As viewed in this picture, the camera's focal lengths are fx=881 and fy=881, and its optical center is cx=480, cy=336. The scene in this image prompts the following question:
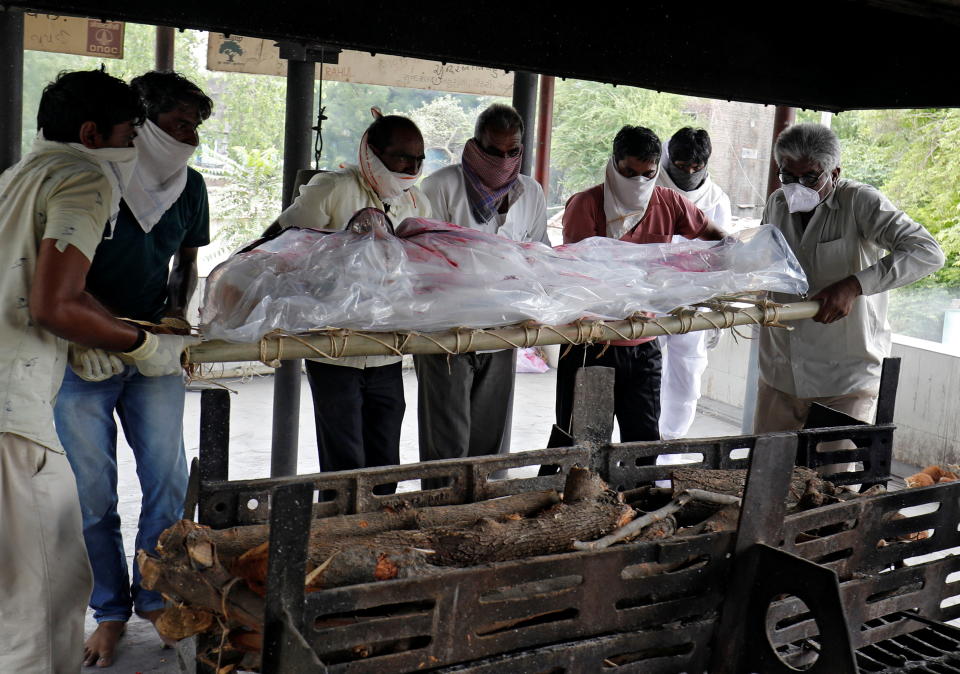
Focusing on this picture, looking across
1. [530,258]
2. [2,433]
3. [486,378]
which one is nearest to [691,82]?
[530,258]

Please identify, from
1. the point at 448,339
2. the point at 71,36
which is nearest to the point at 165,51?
the point at 71,36

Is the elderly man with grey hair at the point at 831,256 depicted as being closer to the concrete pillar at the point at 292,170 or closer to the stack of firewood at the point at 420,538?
the stack of firewood at the point at 420,538

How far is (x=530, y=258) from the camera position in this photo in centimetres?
276

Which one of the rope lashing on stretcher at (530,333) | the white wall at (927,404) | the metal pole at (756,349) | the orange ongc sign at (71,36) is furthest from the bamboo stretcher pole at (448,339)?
the orange ongc sign at (71,36)

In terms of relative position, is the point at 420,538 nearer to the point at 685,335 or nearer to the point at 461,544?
the point at 461,544

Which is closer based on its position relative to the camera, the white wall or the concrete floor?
the concrete floor

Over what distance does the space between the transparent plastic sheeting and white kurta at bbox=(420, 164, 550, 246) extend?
73 cm

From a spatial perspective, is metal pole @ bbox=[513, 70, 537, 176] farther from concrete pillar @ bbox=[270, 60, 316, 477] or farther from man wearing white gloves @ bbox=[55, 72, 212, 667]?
man wearing white gloves @ bbox=[55, 72, 212, 667]

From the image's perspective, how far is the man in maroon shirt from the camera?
148 inches

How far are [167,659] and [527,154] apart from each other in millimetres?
2824

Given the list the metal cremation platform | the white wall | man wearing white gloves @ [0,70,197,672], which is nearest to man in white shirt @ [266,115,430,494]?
the metal cremation platform

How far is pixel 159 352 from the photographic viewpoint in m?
2.19

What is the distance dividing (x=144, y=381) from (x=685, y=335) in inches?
123

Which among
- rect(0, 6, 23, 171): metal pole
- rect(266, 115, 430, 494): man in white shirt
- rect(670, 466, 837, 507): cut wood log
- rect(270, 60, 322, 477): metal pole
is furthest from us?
rect(270, 60, 322, 477): metal pole
